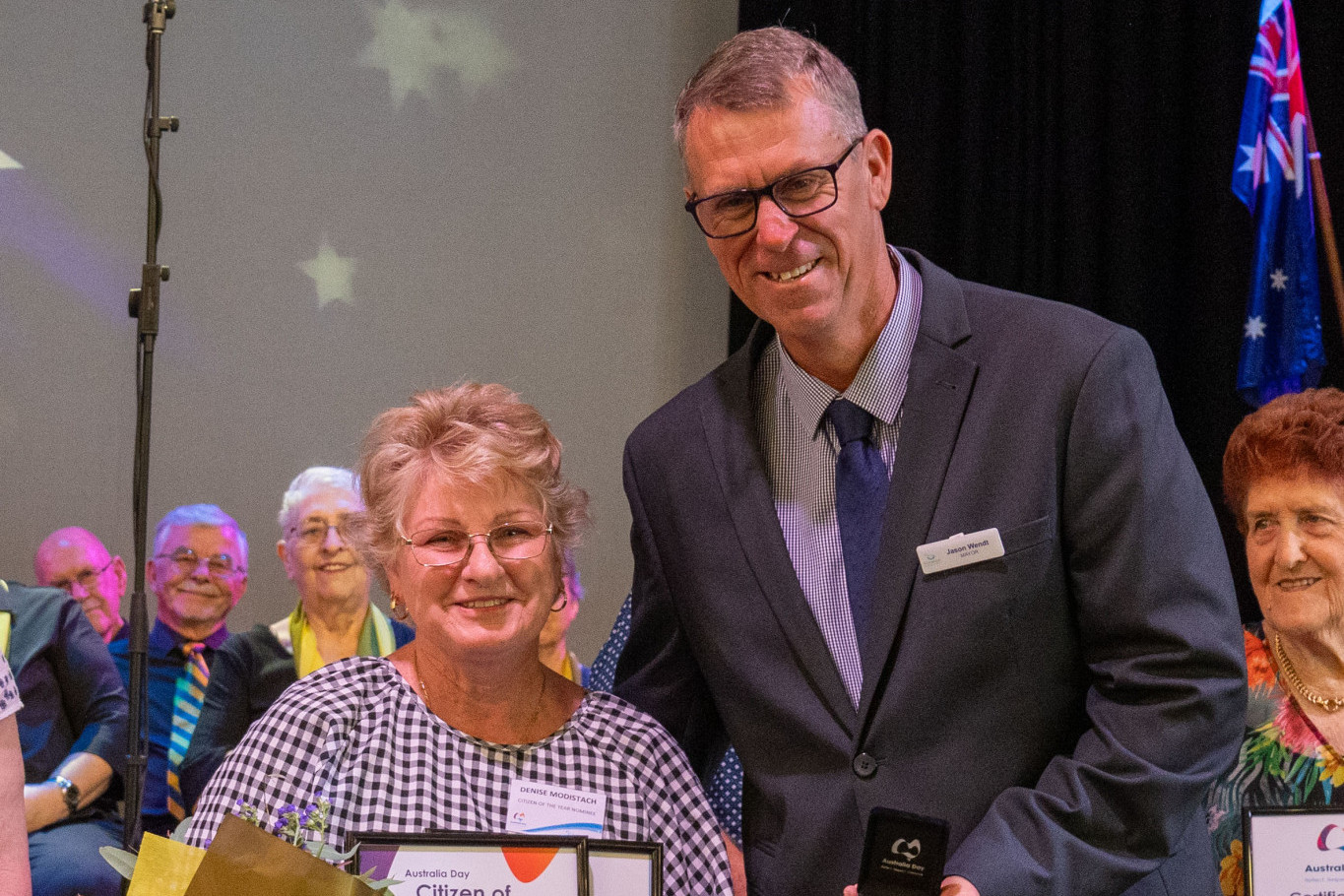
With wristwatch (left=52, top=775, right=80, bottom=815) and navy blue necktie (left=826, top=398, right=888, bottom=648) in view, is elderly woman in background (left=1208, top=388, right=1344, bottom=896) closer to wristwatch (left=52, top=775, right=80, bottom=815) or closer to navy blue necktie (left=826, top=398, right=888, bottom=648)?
navy blue necktie (left=826, top=398, right=888, bottom=648)

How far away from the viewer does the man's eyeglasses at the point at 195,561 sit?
4980 millimetres

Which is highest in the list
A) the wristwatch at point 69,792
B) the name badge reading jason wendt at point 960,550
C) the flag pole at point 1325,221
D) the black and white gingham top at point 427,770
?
the flag pole at point 1325,221

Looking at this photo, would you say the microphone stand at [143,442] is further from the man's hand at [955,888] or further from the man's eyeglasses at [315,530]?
the man's hand at [955,888]

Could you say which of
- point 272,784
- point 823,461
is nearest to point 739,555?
point 823,461

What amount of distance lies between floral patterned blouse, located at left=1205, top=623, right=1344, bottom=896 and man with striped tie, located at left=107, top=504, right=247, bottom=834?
10.6 ft

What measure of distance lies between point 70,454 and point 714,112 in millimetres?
4365

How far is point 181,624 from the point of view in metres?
4.89

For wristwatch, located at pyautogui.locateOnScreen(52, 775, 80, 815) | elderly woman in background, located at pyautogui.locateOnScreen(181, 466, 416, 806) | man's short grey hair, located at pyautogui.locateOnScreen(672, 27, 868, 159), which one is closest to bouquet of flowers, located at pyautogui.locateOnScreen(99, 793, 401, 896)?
man's short grey hair, located at pyautogui.locateOnScreen(672, 27, 868, 159)

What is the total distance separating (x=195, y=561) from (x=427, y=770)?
331cm

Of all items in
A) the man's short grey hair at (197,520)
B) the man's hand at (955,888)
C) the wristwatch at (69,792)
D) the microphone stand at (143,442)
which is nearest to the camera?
the man's hand at (955,888)

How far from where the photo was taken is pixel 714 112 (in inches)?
75.5

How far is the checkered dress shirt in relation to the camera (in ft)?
6.26

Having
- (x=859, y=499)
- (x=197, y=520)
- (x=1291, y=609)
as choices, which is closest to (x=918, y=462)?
(x=859, y=499)

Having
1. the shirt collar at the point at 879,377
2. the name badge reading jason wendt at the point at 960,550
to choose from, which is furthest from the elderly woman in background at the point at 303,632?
the name badge reading jason wendt at the point at 960,550
